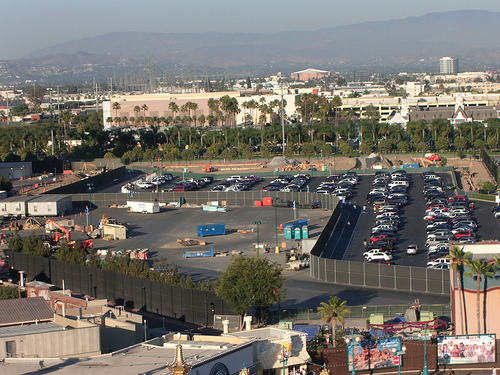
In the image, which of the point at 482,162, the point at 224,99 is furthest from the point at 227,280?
the point at 224,99

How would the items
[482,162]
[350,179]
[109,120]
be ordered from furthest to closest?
[109,120], [482,162], [350,179]

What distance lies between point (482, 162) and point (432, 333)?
178 ft

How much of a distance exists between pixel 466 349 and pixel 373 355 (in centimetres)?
281

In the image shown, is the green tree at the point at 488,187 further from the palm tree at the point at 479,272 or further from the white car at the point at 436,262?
the palm tree at the point at 479,272

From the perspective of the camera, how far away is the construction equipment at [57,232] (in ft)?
150

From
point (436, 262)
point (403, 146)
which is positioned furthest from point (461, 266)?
point (403, 146)

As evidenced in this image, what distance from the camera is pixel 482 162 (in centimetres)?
7550

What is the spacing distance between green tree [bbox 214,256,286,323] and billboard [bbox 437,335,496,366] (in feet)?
23.3

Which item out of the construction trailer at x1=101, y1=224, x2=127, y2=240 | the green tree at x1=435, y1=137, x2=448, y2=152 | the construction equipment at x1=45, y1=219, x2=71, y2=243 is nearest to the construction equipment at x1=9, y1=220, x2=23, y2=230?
the construction equipment at x1=45, y1=219, x2=71, y2=243

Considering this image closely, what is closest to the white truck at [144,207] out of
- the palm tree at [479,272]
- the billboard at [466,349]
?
the palm tree at [479,272]

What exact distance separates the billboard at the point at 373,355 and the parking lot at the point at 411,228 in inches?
584

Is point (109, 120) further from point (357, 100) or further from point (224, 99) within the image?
point (357, 100)

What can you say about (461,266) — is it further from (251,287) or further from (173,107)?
(173,107)

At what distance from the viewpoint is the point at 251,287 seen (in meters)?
28.5
